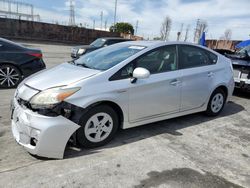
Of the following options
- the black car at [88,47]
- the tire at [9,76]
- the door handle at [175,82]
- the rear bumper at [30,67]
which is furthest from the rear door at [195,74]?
the black car at [88,47]

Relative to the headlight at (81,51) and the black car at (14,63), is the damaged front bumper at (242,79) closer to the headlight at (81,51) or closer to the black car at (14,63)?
the black car at (14,63)

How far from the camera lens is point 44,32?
32062 mm

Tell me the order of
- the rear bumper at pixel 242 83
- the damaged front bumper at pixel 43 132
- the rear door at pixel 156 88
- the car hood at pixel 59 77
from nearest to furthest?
the damaged front bumper at pixel 43 132, the car hood at pixel 59 77, the rear door at pixel 156 88, the rear bumper at pixel 242 83

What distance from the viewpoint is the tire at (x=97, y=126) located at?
3.43 metres

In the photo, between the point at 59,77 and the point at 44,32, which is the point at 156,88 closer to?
the point at 59,77

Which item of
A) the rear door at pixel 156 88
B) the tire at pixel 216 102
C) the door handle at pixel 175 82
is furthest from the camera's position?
the tire at pixel 216 102

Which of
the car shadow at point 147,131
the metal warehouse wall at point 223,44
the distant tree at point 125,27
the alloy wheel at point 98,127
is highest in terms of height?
the distant tree at point 125,27

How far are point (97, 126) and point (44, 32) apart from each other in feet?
102

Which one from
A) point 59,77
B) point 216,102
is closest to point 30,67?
point 59,77

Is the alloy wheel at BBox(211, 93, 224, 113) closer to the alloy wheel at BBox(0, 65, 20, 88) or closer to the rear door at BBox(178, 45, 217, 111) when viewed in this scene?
the rear door at BBox(178, 45, 217, 111)

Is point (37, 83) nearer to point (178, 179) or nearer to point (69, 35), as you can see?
point (178, 179)

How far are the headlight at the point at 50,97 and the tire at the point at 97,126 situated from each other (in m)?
0.37

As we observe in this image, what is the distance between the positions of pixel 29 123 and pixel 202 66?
335 centimetres

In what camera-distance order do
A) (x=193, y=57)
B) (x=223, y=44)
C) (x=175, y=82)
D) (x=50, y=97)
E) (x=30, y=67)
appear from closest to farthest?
(x=50, y=97)
(x=175, y=82)
(x=193, y=57)
(x=30, y=67)
(x=223, y=44)
